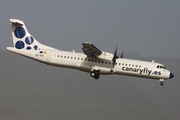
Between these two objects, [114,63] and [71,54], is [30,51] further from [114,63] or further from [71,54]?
[114,63]

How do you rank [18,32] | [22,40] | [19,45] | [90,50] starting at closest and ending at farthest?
[90,50], [19,45], [22,40], [18,32]

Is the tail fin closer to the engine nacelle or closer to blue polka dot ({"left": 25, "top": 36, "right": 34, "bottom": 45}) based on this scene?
blue polka dot ({"left": 25, "top": 36, "right": 34, "bottom": 45})

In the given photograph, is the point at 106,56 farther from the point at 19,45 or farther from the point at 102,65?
the point at 19,45

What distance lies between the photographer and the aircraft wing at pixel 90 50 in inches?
1784

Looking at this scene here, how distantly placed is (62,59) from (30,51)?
16.8 ft

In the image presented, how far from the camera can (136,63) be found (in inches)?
1927

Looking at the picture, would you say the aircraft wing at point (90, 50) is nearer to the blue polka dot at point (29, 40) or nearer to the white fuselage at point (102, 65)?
the white fuselage at point (102, 65)

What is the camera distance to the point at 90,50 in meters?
46.8

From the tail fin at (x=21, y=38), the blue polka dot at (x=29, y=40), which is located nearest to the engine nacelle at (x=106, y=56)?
the tail fin at (x=21, y=38)

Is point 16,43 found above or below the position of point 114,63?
above

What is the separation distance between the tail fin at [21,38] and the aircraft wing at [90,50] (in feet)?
23.4

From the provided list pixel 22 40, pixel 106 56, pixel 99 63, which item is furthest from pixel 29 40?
pixel 106 56

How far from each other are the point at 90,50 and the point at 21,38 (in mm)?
11289

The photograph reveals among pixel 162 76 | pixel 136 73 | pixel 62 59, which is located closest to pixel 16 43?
pixel 62 59
